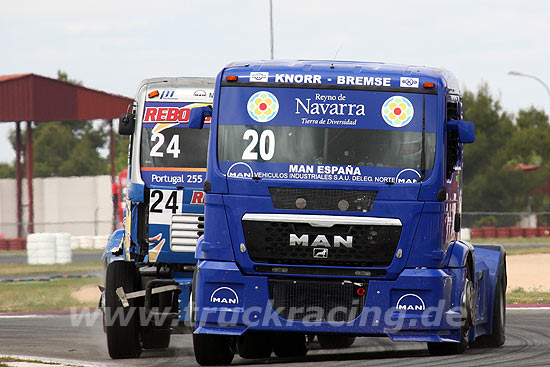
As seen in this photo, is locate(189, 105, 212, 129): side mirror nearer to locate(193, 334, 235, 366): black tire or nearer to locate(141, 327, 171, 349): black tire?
locate(193, 334, 235, 366): black tire

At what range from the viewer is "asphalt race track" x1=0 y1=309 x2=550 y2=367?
38.9ft

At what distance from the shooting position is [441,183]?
11.1 metres

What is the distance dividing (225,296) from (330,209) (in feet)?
4.44

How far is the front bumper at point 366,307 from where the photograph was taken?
11055mm

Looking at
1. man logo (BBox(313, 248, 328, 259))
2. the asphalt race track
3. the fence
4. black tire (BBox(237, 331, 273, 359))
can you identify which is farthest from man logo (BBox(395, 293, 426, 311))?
the fence

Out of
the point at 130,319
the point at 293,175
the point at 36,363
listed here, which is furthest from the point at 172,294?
the point at 293,175

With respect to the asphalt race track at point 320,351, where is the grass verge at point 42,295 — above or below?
below

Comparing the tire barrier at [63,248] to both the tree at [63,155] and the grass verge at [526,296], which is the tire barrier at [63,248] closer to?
the grass verge at [526,296]

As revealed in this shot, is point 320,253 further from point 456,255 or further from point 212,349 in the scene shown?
point 212,349

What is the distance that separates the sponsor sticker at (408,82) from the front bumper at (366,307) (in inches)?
72.8

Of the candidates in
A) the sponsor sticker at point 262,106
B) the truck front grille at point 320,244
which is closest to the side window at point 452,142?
the truck front grille at point 320,244

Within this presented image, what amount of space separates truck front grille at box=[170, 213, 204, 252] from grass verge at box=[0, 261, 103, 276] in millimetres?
25064

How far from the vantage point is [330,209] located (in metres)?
11.0

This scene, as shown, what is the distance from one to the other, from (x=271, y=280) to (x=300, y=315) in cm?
44
